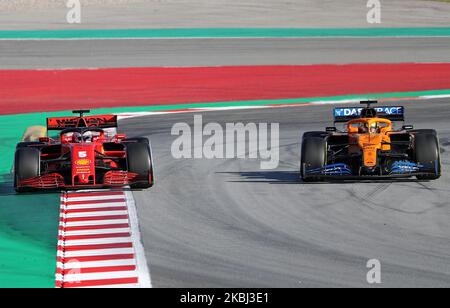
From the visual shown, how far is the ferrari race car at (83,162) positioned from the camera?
68.8 ft

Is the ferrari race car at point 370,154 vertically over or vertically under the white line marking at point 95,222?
over

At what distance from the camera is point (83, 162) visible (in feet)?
68.8

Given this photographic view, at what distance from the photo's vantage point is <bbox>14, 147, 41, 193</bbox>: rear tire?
21.0m

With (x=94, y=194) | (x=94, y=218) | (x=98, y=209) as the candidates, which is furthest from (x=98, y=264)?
(x=94, y=194)

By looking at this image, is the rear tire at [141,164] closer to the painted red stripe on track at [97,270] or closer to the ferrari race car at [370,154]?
the ferrari race car at [370,154]

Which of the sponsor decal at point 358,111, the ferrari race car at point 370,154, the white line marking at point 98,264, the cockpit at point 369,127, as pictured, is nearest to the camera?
the white line marking at point 98,264

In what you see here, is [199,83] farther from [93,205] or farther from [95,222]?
[95,222]

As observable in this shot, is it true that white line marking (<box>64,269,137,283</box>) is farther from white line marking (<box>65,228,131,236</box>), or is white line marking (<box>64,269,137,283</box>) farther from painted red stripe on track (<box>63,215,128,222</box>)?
painted red stripe on track (<box>63,215,128,222</box>)

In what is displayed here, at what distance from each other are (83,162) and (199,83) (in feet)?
66.0

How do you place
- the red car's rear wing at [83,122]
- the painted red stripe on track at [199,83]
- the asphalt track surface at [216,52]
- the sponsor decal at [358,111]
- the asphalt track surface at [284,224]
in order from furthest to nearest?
the asphalt track surface at [216,52]
the painted red stripe on track at [199,83]
the sponsor decal at [358,111]
the red car's rear wing at [83,122]
the asphalt track surface at [284,224]

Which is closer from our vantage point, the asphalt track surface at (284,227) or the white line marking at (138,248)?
the white line marking at (138,248)

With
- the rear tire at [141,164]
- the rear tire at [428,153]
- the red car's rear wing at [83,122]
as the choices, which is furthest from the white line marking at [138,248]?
the rear tire at [428,153]

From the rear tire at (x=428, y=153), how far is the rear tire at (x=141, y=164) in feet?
16.5

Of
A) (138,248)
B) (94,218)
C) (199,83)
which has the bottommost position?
(138,248)
